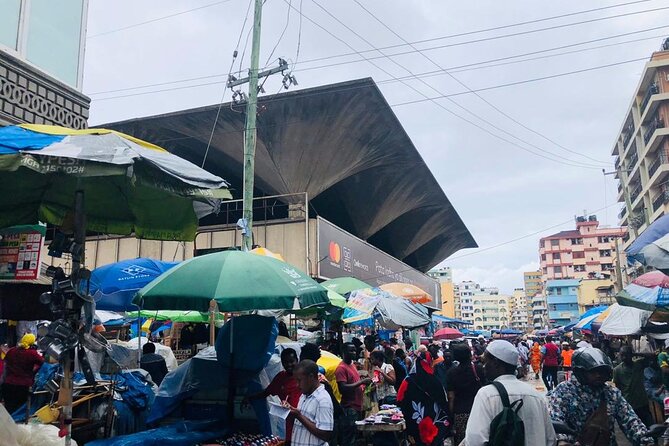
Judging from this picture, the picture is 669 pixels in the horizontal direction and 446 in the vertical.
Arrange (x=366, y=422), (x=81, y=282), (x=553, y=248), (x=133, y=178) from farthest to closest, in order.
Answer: (x=553, y=248) < (x=366, y=422) < (x=81, y=282) < (x=133, y=178)

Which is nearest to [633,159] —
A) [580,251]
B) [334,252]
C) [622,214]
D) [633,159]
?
[633,159]

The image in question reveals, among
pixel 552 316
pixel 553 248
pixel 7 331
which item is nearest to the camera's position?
pixel 7 331

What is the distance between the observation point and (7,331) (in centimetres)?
1184

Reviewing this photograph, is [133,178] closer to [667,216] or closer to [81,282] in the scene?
[81,282]

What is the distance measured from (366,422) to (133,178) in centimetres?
479

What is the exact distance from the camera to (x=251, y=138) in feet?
38.5

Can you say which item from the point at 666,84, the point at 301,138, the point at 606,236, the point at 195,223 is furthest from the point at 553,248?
the point at 195,223

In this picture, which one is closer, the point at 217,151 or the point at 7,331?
the point at 7,331

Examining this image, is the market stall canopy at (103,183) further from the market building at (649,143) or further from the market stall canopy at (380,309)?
the market building at (649,143)

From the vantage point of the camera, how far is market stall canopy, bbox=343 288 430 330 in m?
9.86

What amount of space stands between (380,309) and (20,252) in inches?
243

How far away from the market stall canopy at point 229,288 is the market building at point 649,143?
123 feet

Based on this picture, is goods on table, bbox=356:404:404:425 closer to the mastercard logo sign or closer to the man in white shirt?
the man in white shirt

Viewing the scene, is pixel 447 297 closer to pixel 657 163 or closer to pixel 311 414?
pixel 657 163
